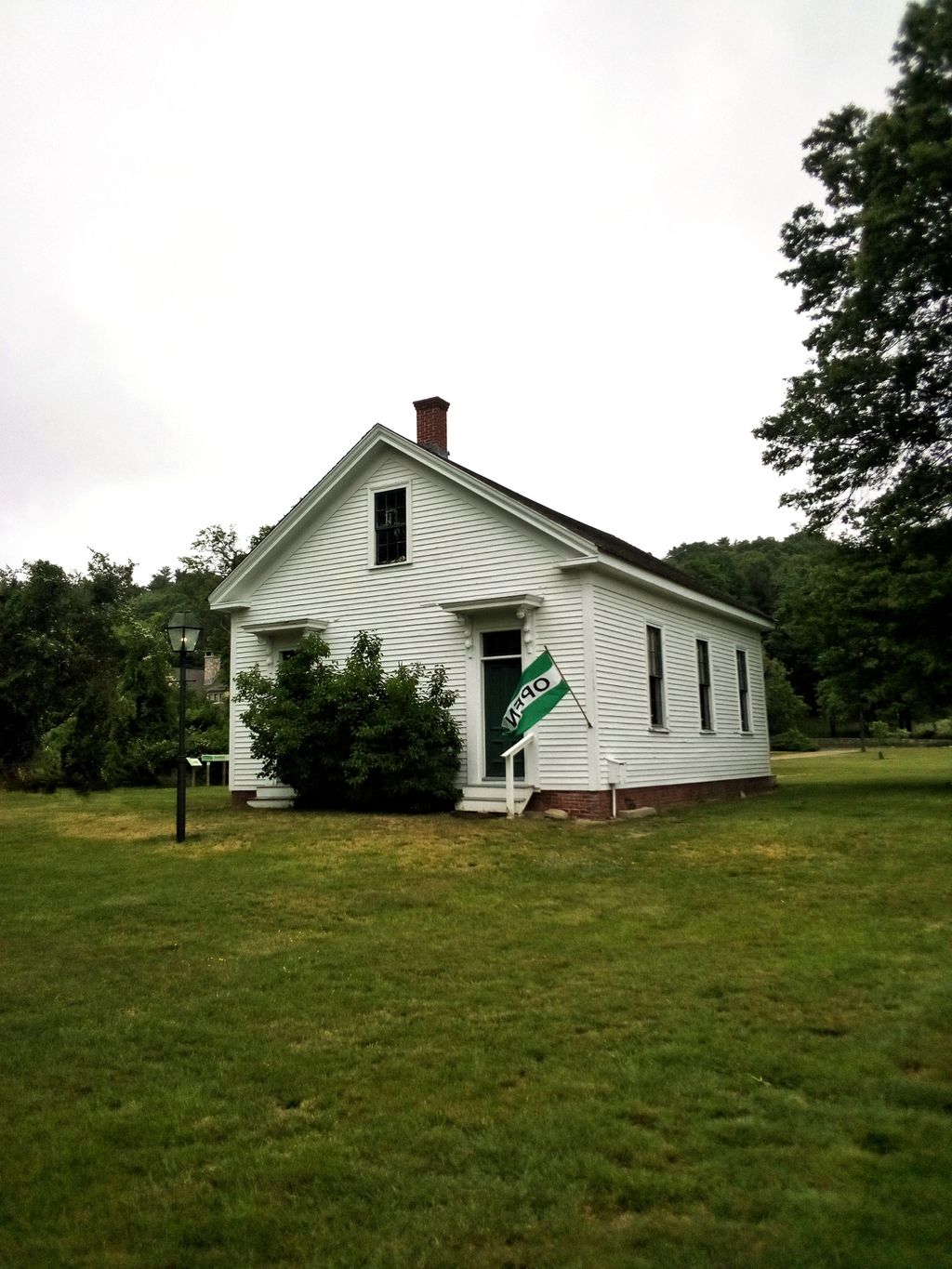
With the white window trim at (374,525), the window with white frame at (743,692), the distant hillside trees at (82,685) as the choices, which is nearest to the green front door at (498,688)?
the white window trim at (374,525)

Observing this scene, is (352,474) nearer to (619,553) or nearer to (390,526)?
(390,526)

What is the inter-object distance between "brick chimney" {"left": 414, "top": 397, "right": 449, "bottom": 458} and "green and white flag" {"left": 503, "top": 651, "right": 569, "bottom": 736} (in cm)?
661

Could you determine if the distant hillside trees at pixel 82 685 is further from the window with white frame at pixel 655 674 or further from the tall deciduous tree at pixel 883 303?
the tall deciduous tree at pixel 883 303

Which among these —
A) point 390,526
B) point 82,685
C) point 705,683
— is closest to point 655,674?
point 705,683

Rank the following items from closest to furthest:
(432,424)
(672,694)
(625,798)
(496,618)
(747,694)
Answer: (625,798) < (496,618) < (672,694) < (432,424) < (747,694)

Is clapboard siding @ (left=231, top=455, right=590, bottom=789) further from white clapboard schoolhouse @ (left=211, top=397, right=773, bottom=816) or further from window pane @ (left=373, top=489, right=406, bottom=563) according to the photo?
window pane @ (left=373, top=489, right=406, bottom=563)

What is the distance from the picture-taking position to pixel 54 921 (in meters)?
8.52

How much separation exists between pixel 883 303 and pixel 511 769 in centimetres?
1224

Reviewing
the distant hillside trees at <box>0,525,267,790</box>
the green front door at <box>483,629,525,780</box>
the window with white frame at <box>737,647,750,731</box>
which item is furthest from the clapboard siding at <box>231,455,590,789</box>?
the distant hillside trees at <box>0,525,267,790</box>

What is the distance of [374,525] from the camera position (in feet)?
59.8

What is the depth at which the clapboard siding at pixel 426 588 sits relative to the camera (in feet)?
51.6

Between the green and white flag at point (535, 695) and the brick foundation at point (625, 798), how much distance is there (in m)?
1.35

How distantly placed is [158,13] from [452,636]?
387 inches

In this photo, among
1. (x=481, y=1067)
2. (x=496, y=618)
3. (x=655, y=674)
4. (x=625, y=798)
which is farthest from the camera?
(x=655, y=674)
